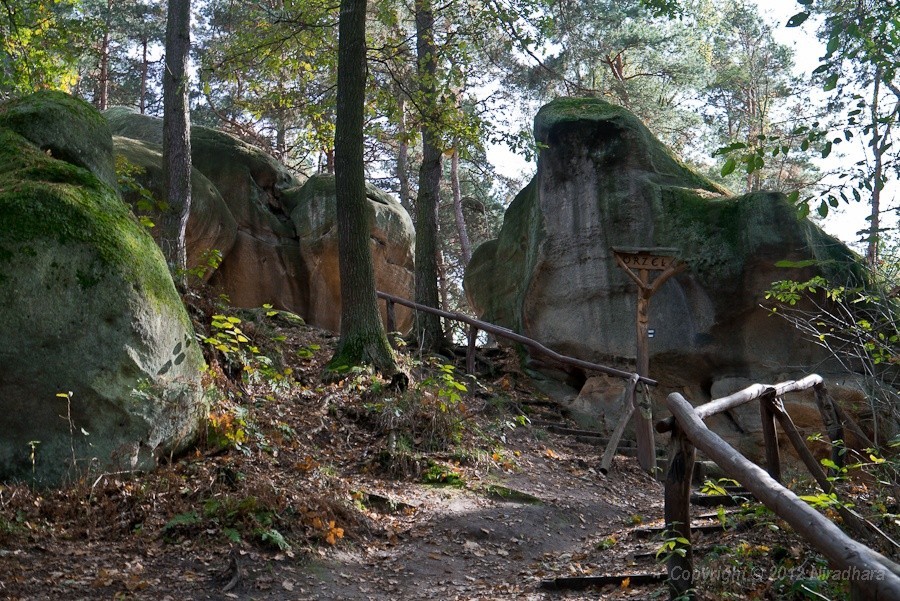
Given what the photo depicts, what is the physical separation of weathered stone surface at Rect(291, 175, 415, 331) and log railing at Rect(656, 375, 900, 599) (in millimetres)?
12708

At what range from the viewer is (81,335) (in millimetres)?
5879

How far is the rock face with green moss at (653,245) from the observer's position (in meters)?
14.1

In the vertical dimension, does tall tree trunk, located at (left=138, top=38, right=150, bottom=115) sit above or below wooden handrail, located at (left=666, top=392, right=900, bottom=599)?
above

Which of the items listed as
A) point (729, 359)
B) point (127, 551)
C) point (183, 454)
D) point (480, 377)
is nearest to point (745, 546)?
point (127, 551)

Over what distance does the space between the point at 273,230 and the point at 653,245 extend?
892cm

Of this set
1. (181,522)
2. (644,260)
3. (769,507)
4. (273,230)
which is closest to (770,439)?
(769,507)

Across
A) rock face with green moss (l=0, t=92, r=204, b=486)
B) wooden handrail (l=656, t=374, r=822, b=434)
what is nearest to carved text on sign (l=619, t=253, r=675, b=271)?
wooden handrail (l=656, t=374, r=822, b=434)

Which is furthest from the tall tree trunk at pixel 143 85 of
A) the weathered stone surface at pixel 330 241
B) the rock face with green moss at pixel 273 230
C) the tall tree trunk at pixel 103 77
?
the weathered stone surface at pixel 330 241

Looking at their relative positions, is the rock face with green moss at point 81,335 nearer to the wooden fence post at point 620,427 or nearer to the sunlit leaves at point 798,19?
the sunlit leaves at point 798,19

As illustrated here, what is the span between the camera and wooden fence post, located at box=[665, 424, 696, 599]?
4227 millimetres

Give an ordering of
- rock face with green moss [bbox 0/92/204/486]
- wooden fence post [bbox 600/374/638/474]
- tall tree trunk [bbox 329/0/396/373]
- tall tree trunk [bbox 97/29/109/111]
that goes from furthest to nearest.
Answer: tall tree trunk [bbox 97/29/109/111], wooden fence post [bbox 600/374/638/474], tall tree trunk [bbox 329/0/396/373], rock face with green moss [bbox 0/92/204/486]

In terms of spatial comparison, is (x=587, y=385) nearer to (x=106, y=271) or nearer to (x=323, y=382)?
(x=323, y=382)

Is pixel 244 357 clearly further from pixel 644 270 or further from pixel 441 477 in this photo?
pixel 644 270

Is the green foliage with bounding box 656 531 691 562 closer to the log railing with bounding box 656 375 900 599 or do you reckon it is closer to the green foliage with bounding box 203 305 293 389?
the log railing with bounding box 656 375 900 599
